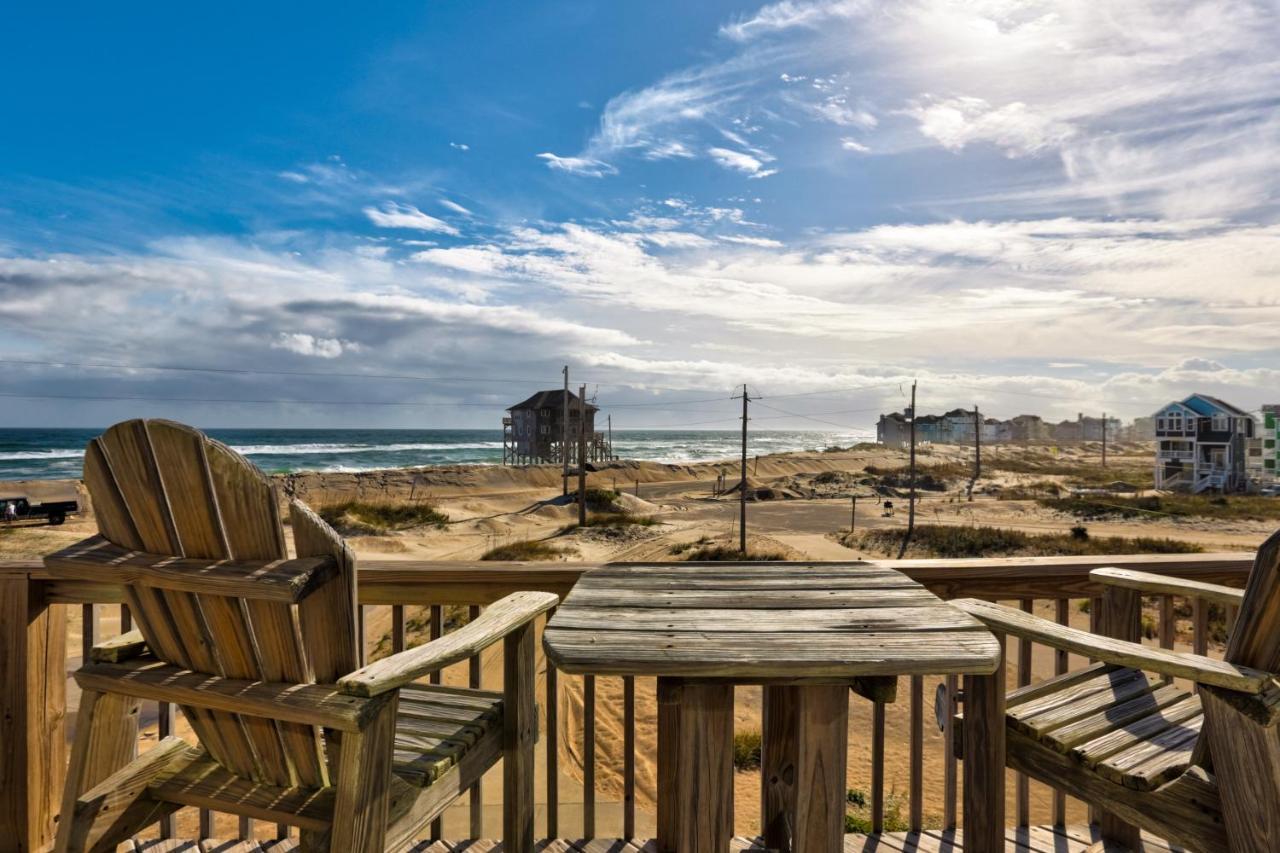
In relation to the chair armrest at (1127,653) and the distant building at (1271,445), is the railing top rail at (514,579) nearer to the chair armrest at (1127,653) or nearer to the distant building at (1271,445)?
the chair armrest at (1127,653)

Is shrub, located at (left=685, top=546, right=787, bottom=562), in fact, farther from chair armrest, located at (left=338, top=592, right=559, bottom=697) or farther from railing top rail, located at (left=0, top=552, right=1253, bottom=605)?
chair armrest, located at (left=338, top=592, right=559, bottom=697)

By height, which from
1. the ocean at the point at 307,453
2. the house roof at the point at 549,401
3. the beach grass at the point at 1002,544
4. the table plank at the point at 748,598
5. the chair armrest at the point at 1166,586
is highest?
the house roof at the point at 549,401

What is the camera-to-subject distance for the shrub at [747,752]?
474cm

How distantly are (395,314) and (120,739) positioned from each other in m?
71.8

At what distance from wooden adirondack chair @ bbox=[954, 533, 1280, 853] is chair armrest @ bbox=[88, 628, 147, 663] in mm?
1722

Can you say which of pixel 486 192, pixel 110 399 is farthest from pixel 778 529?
pixel 110 399

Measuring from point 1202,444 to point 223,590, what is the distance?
1460 inches

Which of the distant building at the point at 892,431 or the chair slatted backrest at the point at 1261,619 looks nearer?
the chair slatted backrest at the point at 1261,619

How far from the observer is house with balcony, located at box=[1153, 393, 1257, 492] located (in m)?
27.3

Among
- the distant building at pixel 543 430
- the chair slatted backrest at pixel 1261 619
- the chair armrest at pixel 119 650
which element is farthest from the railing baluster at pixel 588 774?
the distant building at pixel 543 430

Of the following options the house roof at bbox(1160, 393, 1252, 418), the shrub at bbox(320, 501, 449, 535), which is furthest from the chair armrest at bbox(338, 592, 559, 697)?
the house roof at bbox(1160, 393, 1252, 418)

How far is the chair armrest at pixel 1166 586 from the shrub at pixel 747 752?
131 inches

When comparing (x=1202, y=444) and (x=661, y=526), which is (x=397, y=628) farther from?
(x=1202, y=444)

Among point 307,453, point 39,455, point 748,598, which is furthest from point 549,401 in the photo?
point 748,598
